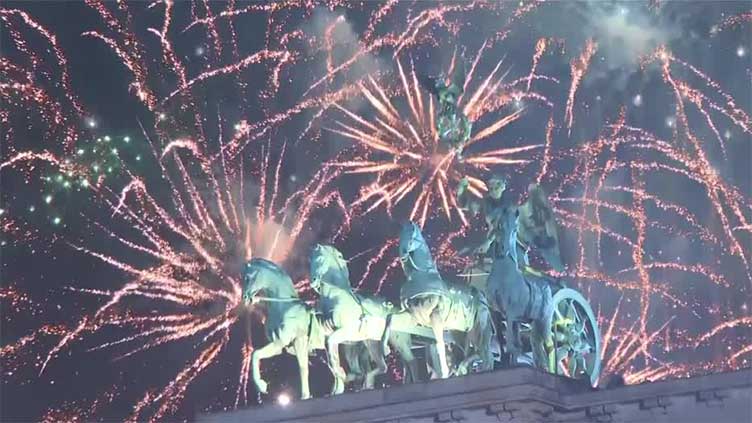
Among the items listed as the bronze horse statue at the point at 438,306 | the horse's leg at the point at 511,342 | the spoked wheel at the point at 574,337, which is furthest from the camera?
the spoked wheel at the point at 574,337

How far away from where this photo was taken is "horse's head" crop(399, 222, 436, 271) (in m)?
16.0

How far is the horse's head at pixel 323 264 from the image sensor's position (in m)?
16.5

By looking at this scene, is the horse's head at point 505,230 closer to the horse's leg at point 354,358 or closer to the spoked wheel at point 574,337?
the spoked wheel at point 574,337

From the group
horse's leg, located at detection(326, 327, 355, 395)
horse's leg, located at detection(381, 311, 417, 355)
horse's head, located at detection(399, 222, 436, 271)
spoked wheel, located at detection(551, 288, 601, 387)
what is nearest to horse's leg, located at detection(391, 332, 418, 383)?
horse's leg, located at detection(381, 311, 417, 355)

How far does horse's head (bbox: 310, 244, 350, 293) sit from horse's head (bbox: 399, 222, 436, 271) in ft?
3.29

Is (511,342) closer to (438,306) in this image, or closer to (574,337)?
(438,306)

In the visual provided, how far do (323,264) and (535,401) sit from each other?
3.43m

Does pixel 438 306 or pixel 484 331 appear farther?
pixel 484 331

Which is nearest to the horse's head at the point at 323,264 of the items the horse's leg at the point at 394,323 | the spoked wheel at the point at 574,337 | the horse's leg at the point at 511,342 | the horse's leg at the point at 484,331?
the horse's leg at the point at 394,323

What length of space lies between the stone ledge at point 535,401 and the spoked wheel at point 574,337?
1076mm

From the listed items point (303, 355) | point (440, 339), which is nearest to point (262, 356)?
point (303, 355)

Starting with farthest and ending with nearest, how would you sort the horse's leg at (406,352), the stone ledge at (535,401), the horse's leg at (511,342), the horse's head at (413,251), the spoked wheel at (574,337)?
the horse's leg at (406,352)
the spoked wheel at (574,337)
the horse's head at (413,251)
the horse's leg at (511,342)
the stone ledge at (535,401)

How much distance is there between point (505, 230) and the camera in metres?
15.9

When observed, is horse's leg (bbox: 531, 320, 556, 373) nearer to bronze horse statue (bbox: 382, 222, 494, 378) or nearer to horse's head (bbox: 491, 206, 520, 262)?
bronze horse statue (bbox: 382, 222, 494, 378)
